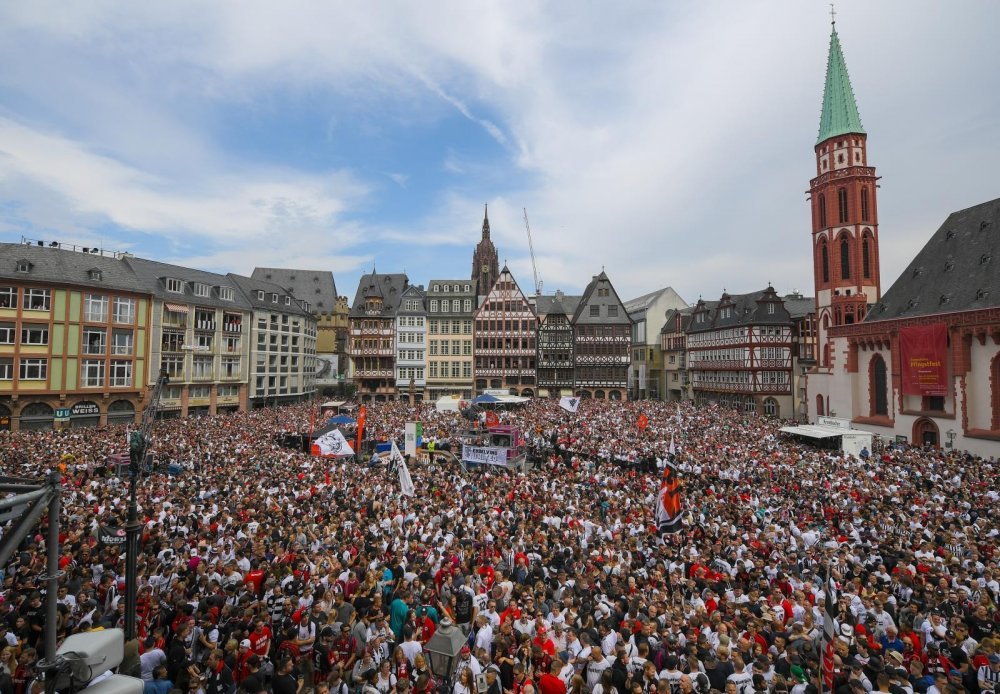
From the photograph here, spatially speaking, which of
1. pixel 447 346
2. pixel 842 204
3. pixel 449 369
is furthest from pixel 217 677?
pixel 842 204

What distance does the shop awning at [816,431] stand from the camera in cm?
3084

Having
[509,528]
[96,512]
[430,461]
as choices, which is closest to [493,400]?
[430,461]

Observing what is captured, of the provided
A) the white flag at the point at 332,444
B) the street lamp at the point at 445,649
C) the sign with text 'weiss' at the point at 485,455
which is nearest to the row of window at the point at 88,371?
the white flag at the point at 332,444

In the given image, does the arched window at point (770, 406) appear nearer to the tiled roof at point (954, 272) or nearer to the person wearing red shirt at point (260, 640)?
the tiled roof at point (954, 272)

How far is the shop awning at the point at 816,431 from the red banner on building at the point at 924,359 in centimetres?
764

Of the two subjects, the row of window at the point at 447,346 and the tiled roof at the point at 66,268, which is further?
the row of window at the point at 447,346

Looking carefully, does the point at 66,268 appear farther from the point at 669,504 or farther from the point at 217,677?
the point at 669,504

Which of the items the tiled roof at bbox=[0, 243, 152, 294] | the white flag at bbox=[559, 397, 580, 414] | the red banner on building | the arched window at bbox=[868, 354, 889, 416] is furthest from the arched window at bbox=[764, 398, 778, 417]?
the tiled roof at bbox=[0, 243, 152, 294]

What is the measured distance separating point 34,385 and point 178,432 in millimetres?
16234

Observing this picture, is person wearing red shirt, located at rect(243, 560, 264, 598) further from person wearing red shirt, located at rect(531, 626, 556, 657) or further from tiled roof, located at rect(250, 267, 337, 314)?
tiled roof, located at rect(250, 267, 337, 314)

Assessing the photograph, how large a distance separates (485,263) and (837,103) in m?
53.5

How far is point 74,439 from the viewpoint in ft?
91.0

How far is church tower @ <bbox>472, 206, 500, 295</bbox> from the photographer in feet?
285

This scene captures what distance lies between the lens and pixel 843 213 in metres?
48.0
